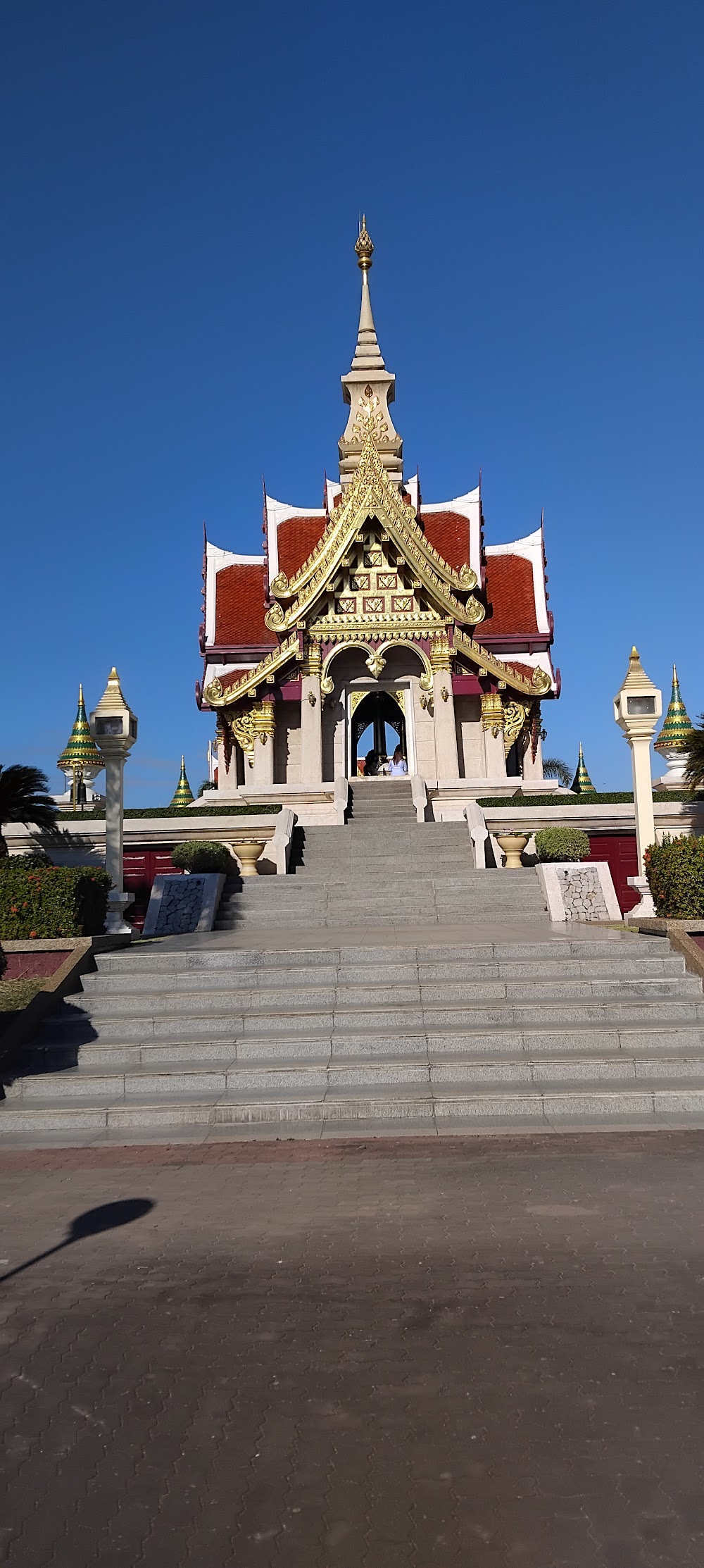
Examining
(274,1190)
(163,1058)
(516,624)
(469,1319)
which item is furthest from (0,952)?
(516,624)

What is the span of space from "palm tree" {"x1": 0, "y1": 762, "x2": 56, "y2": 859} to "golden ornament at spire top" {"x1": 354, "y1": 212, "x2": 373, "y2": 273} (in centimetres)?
2615

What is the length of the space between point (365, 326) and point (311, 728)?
16806mm

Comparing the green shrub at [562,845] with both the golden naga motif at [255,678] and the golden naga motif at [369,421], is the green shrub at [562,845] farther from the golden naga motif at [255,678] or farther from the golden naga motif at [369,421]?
the golden naga motif at [369,421]

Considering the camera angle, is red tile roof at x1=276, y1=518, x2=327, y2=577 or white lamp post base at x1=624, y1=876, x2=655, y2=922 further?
red tile roof at x1=276, y1=518, x2=327, y2=577

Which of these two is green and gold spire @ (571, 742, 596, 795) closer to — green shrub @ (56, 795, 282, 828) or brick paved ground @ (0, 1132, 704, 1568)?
green shrub @ (56, 795, 282, 828)

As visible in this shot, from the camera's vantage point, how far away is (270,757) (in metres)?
27.2

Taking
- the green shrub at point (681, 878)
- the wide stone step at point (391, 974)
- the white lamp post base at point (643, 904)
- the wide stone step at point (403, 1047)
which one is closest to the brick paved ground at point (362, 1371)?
the wide stone step at point (403, 1047)

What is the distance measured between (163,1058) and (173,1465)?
556 centimetres

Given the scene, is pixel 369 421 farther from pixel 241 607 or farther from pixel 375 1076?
pixel 375 1076

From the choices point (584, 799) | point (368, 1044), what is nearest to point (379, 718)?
point (584, 799)

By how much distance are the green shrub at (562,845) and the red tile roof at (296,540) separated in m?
15.1

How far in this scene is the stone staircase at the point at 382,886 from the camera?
15484mm

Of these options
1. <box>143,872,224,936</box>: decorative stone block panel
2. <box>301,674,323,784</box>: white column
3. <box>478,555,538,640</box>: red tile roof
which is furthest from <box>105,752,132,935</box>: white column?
<box>478,555,538,640</box>: red tile roof

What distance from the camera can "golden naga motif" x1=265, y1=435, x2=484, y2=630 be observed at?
86.3 feet
